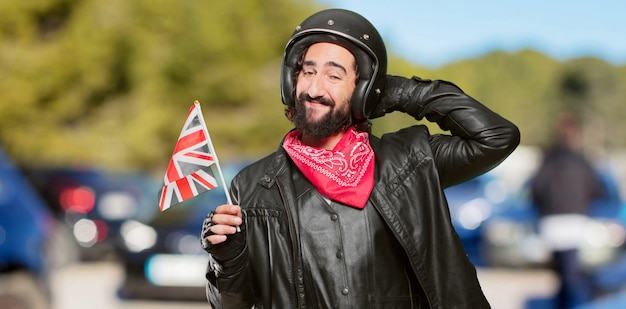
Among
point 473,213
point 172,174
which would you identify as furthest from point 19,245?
point 473,213

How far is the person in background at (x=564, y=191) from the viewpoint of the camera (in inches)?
349

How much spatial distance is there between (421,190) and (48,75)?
2488cm

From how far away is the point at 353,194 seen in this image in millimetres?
3246

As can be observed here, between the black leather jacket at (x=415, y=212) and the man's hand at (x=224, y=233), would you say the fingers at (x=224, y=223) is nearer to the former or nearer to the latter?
the man's hand at (x=224, y=233)

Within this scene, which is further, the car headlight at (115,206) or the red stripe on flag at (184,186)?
the car headlight at (115,206)

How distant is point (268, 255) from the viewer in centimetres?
328

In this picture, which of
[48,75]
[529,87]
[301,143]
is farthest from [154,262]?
[529,87]

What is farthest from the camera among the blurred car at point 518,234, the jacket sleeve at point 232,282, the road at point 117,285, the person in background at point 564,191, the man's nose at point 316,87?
the blurred car at point 518,234

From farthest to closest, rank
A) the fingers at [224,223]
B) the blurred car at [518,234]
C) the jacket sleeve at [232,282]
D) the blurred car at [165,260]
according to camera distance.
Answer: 1. the blurred car at [518,234]
2. the blurred car at [165,260]
3. the jacket sleeve at [232,282]
4. the fingers at [224,223]

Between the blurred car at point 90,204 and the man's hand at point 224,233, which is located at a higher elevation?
the blurred car at point 90,204

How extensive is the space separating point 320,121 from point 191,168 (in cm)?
47

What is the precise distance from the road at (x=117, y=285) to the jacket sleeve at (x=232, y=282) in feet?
23.3

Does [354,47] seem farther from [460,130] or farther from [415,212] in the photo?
[415,212]

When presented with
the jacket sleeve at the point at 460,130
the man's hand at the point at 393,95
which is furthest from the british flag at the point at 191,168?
the jacket sleeve at the point at 460,130
